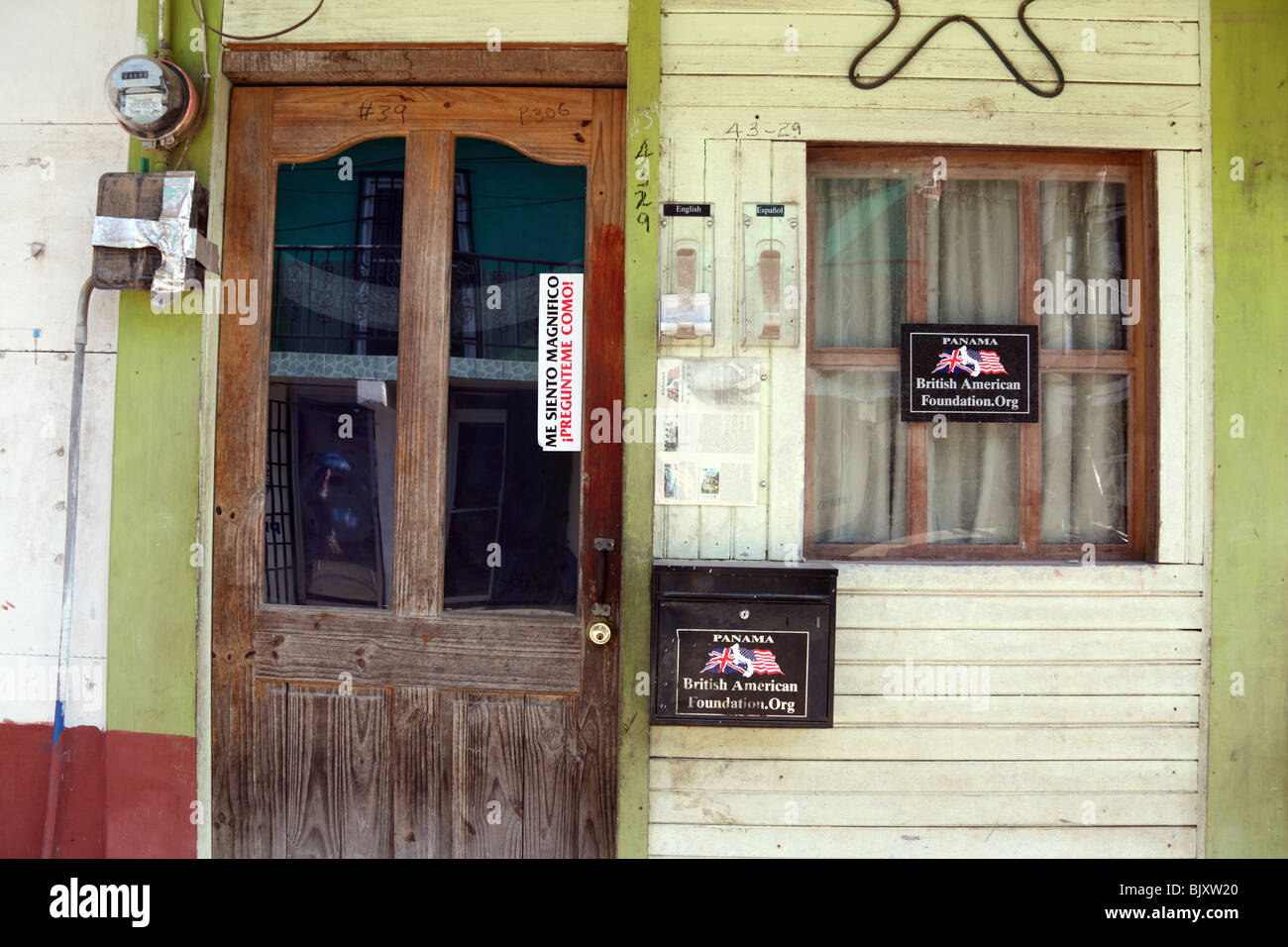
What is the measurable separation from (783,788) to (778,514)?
977mm

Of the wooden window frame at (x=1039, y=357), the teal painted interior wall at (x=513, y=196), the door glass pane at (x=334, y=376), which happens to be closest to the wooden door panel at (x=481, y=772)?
the door glass pane at (x=334, y=376)

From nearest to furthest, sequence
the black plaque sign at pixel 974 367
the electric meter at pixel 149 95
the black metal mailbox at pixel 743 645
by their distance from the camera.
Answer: the black metal mailbox at pixel 743 645, the electric meter at pixel 149 95, the black plaque sign at pixel 974 367

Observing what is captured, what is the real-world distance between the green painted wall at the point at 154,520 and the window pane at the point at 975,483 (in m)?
2.78

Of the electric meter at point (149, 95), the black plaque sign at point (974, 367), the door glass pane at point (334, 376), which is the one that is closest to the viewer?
the electric meter at point (149, 95)

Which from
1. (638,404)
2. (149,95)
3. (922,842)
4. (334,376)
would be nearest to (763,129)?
(638,404)

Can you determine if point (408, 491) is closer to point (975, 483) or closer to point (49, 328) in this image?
point (49, 328)

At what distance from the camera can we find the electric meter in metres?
2.53

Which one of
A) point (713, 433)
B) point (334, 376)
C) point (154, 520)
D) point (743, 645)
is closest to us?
point (743, 645)

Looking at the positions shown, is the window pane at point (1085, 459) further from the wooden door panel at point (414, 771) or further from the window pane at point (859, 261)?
the wooden door panel at point (414, 771)

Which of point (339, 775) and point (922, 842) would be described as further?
point (339, 775)

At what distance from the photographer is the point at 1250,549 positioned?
2.54 metres

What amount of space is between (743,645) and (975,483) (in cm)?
111

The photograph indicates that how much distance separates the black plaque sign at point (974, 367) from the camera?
263cm

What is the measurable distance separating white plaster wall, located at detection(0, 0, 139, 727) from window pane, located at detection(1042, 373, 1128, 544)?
11.7 ft
